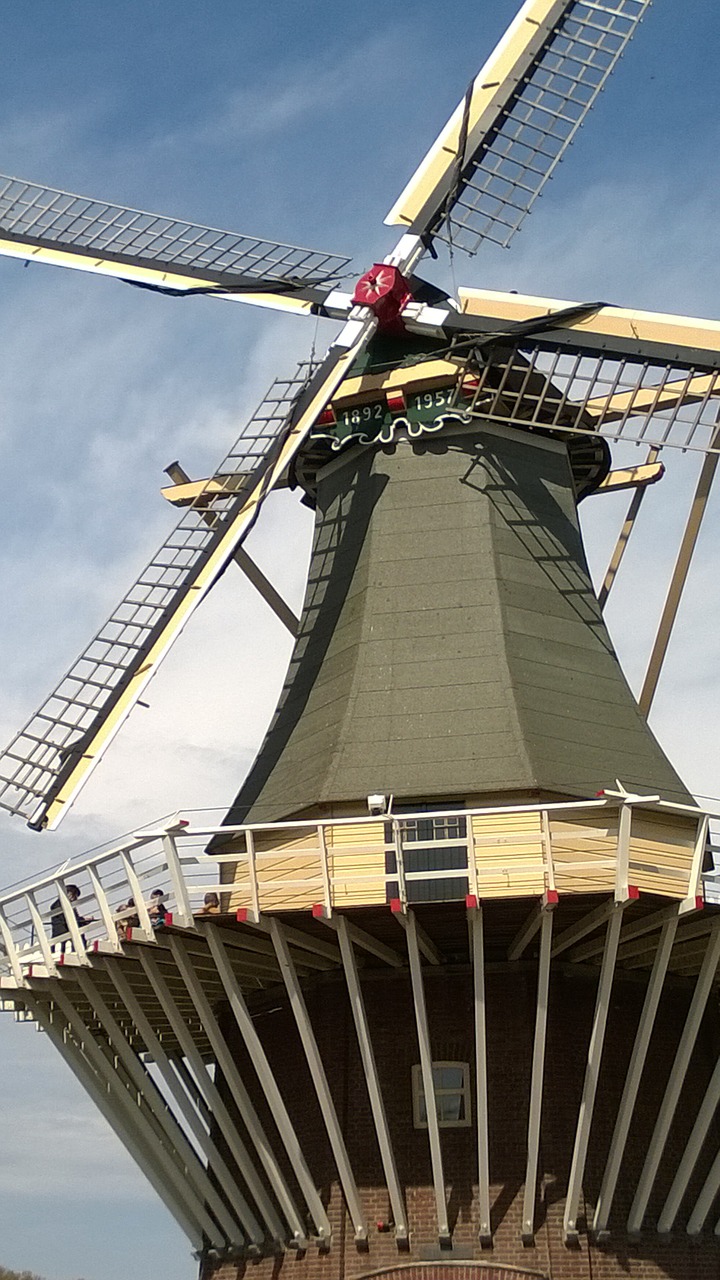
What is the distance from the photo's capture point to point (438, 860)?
553 inches

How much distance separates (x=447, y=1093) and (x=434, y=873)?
2820mm

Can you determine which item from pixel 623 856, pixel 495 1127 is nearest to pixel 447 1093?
pixel 495 1127

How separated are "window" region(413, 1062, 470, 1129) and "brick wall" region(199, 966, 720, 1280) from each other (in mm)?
80

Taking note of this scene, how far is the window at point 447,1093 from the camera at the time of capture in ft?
45.9

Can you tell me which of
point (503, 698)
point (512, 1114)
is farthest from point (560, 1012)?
point (503, 698)

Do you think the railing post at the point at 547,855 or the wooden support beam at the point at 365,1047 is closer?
the railing post at the point at 547,855

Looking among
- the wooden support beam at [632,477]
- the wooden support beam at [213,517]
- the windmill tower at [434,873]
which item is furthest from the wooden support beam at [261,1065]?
the wooden support beam at [632,477]

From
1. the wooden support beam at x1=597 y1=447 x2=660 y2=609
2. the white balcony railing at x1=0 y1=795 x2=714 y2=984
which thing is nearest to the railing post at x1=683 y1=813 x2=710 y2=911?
the white balcony railing at x1=0 y1=795 x2=714 y2=984

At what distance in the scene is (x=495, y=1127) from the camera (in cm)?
1376

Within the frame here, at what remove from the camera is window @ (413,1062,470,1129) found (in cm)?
1399

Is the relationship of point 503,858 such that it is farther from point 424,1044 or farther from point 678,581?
point 678,581

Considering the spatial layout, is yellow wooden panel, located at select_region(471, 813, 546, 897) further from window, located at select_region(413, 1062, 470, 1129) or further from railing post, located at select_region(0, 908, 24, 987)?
railing post, located at select_region(0, 908, 24, 987)

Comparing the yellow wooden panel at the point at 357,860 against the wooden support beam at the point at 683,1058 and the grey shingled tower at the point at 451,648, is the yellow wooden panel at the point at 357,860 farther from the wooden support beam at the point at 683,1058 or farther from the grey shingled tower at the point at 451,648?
the wooden support beam at the point at 683,1058

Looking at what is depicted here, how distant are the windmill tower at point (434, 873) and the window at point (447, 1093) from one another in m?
0.02
